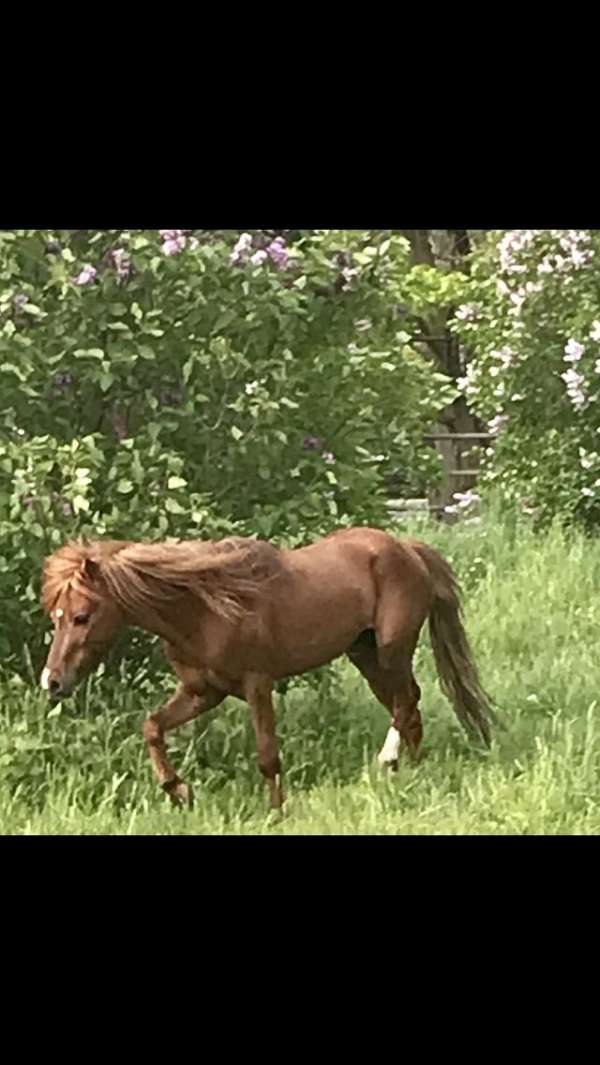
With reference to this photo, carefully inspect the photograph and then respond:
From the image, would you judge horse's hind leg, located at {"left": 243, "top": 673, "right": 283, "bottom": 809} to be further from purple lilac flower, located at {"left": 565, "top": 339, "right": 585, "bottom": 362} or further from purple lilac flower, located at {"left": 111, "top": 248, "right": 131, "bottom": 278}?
purple lilac flower, located at {"left": 565, "top": 339, "right": 585, "bottom": 362}

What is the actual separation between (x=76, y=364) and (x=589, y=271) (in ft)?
3.43

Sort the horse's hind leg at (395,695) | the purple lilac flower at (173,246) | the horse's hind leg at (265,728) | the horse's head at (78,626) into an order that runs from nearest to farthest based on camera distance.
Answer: the horse's head at (78,626)
the horse's hind leg at (265,728)
the horse's hind leg at (395,695)
the purple lilac flower at (173,246)

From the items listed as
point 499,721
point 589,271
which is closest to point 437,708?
point 499,721

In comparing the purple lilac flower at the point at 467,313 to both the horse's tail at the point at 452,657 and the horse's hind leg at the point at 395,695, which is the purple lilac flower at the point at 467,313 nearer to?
the horse's tail at the point at 452,657

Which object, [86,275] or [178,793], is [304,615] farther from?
[86,275]

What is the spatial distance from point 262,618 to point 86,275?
26.8 inches

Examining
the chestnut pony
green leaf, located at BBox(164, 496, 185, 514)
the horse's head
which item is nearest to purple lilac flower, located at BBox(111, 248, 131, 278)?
green leaf, located at BBox(164, 496, 185, 514)

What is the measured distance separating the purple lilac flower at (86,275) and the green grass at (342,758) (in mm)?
640

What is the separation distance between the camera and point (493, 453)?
9.69 ft

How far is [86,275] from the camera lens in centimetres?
257

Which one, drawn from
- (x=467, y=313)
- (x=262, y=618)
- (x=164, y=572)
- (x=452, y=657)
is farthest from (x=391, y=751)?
(x=467, y=313)

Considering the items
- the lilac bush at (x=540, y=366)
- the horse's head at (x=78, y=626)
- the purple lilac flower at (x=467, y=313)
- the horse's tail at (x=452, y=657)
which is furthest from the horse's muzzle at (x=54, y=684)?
the purple lilac flower at (x=467, y=313)

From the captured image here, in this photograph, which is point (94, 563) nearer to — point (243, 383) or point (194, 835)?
point (194, 835)

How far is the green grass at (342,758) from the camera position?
2299 millimetres
